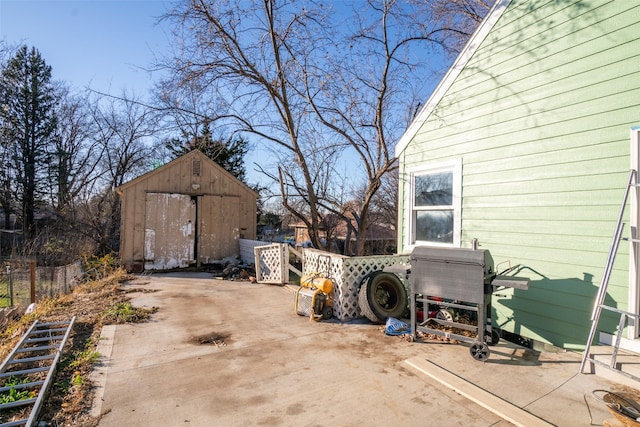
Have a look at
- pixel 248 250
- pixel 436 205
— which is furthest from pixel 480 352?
pixel 248 250

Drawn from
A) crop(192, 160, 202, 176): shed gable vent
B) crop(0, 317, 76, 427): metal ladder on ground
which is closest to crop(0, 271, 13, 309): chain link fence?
crop(0, 317, 76, 427): metal ladder on ground

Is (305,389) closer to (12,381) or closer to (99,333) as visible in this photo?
(12,381)

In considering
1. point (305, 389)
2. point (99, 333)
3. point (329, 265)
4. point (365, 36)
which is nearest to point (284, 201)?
point (329, 265)

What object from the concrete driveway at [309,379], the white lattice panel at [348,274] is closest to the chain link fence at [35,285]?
the concrete driveway at [309,379]

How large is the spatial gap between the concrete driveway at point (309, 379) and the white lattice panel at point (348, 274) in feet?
1.21

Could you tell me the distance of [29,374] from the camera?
3.29 metres

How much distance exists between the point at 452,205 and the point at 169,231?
29.3 feet

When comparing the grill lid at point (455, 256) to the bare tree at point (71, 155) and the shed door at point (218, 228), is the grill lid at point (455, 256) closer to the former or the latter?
the shed door at point (218, 228)

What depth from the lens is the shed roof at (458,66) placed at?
4625mm

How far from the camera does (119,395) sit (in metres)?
2.93

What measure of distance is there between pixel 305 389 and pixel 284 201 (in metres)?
6.31

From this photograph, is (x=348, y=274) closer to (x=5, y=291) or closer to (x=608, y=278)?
(x=608, y=278)

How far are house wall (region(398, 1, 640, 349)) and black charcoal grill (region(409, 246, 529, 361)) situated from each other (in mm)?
565

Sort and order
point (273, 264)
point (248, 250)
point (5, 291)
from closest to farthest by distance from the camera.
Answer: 1. point (5, 291)
2. point (273, 264)
3. point (248, 250)
